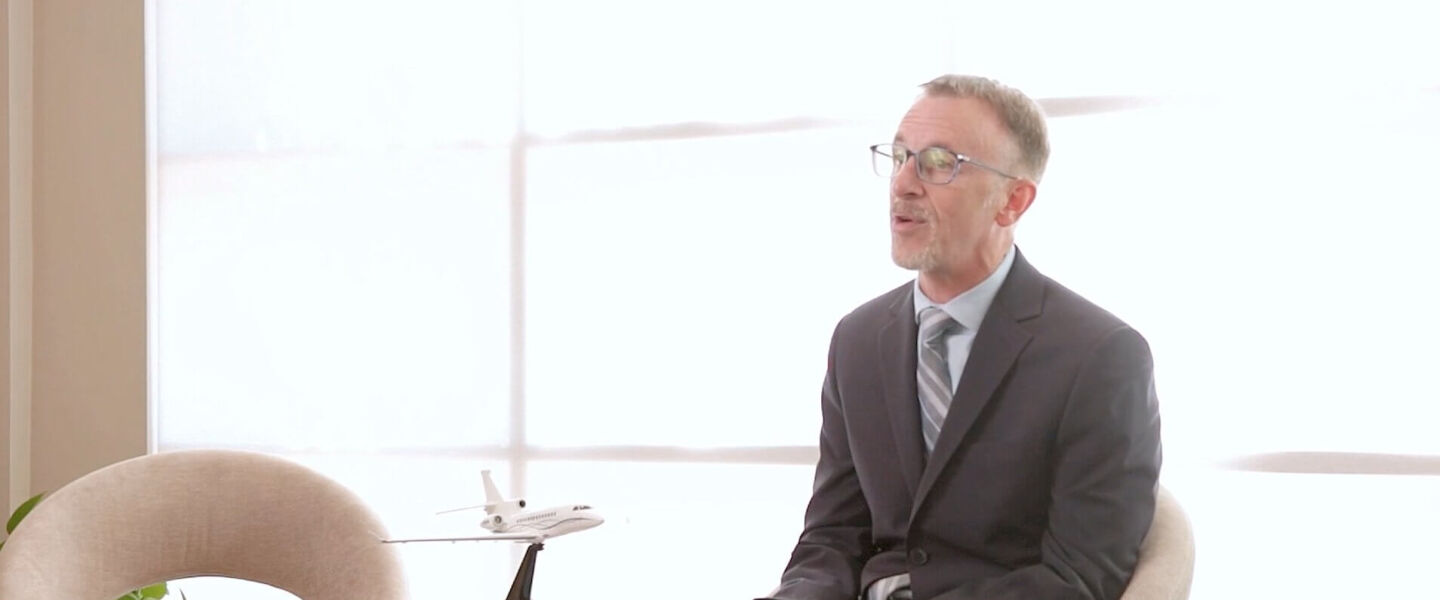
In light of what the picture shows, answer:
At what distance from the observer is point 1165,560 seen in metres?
2.06

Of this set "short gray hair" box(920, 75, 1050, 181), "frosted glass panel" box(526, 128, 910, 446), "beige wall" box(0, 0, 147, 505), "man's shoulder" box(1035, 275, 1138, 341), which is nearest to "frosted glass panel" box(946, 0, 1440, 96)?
"frosted glass panel" box(526, 128, 910, 446)

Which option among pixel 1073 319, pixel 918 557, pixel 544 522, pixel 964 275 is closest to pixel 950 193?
pixel 964 275

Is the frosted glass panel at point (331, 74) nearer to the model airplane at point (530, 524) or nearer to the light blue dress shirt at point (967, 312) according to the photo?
the model airplane at point (530, 524)

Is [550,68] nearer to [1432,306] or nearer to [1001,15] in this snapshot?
[1001,15]

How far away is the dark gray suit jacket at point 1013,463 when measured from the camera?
2.01 m

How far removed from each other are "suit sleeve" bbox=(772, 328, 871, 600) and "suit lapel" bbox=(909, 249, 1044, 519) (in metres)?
0.18

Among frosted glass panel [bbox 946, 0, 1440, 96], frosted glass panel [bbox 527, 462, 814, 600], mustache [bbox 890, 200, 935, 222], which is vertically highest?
frosted glass panel [bbox 946, 0, 1440, 96]

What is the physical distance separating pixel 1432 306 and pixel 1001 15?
1.09 m

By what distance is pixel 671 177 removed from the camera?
3.34m

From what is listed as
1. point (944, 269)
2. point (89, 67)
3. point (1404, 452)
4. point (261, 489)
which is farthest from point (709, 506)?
point (89, 67)

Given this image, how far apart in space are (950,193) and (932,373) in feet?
0.98

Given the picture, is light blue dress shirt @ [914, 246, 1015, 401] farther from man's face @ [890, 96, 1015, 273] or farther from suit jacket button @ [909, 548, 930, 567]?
suit jacket button @ [909, 548, 930, 567]

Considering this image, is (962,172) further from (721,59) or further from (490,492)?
(721,59)

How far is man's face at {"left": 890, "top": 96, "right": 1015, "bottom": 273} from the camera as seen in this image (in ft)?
7.01
